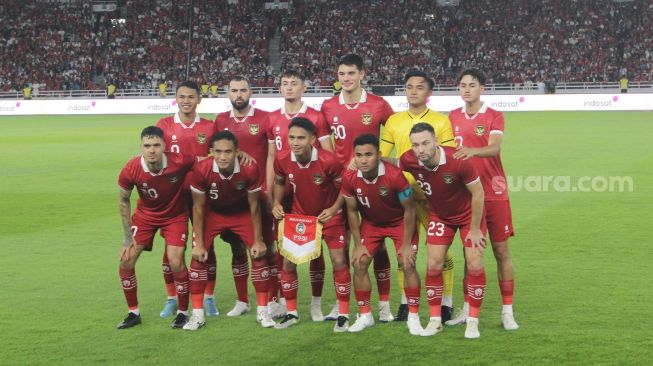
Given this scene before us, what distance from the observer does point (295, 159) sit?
7.61m

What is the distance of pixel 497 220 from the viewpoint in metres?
7.57

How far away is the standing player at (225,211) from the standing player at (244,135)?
337 millimetres

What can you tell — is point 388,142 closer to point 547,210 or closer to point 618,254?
point 618,254

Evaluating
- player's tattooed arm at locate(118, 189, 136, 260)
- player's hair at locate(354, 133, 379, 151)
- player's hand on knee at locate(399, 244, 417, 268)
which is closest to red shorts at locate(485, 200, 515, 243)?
player's hand on knee at locate(399, 244, 417, 268)

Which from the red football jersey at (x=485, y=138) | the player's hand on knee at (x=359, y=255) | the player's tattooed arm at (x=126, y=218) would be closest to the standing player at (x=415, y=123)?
the red football jersey at (x=485, y=138)

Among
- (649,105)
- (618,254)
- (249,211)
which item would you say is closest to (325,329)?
(249,211)

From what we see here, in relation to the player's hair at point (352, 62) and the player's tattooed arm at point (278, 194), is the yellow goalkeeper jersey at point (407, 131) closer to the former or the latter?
the player's hair at point (352, 62)

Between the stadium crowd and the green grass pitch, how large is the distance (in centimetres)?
3242

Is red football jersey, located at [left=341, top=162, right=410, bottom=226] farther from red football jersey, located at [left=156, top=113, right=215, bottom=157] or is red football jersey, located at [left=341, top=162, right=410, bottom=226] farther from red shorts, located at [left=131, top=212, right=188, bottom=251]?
red football jersey, located at [left=156, top=113, right=215, bottom=157]

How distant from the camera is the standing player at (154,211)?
303 inches

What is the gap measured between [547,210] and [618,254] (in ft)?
12.2

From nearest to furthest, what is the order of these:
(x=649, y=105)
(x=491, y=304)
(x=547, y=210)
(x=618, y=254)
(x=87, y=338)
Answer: (x=87, y=338)
(x=491, y=304)
(x=618, y=254)
(x=547, y=210)
(x=649, y=105)

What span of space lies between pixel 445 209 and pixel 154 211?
272 centimetres

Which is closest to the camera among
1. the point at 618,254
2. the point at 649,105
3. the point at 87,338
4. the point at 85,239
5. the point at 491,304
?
the point at 87,338
